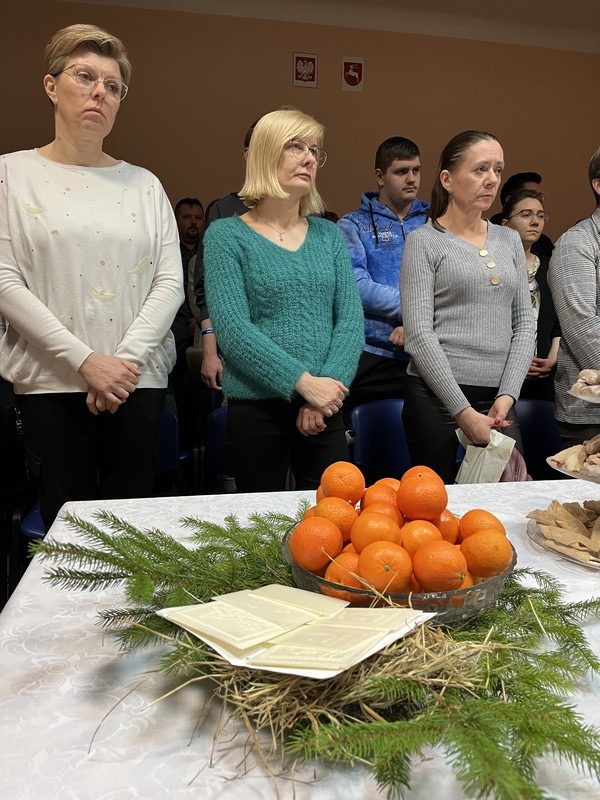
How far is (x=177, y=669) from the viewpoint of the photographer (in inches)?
25.7

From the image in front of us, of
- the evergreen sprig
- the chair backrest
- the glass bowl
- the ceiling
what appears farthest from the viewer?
the ceiling

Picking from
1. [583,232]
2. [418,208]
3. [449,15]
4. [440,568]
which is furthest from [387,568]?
[449,15]

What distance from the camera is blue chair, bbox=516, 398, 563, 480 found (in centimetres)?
235

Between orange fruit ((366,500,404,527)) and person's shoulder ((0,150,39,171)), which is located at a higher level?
person's shoulder ((0,150,39,171))

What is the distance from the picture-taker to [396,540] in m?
0.80

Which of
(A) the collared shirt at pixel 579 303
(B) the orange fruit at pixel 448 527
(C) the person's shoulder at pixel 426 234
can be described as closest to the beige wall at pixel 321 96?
(C) the person's shoulder at pixel 426 234

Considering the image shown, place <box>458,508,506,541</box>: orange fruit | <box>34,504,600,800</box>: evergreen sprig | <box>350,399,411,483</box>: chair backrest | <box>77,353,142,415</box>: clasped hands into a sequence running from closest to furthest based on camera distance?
1. <box>34,504,600,800</box>: evergreen sprig
2. <box>458,508,506,541</box>: orange fruit
3. <box>77,353,142,415</box>: clasped hands
4. <box>350,399,411,483</box>: chair backrest

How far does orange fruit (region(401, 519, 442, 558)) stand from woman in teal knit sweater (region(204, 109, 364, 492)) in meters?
1.00

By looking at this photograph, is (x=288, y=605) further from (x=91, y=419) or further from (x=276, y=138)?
(x=276, y=138)

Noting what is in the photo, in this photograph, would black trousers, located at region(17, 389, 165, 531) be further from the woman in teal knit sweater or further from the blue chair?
the blue chair

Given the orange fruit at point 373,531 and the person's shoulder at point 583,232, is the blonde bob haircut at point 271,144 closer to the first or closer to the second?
the person's shoulder at point 583,232

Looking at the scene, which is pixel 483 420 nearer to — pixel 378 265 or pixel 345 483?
pixel 378 265

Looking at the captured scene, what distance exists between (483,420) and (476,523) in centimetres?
120

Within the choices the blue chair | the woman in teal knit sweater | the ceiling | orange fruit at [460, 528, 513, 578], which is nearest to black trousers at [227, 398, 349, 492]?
the woman in teal knit sweater
